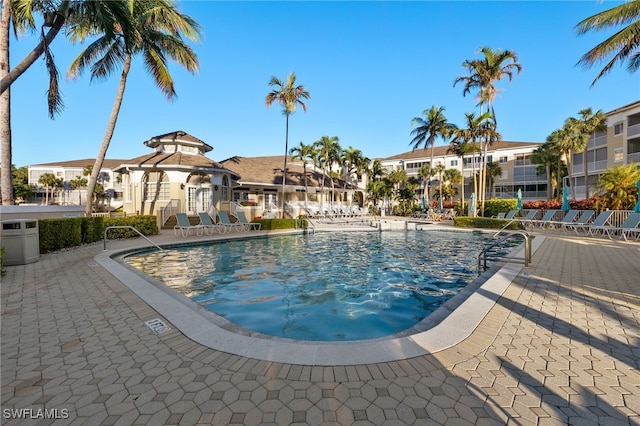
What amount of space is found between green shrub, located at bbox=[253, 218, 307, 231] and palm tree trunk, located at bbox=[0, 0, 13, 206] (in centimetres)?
1168

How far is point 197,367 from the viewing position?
3.04 metres

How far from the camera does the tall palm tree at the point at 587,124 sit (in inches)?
1297

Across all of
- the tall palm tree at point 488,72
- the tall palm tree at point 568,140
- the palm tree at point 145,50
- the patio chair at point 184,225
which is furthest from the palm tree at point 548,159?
the patio chair at point 184,225

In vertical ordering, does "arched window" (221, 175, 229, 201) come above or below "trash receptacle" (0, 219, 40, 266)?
above

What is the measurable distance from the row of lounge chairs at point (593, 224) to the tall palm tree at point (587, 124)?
61.9 ft

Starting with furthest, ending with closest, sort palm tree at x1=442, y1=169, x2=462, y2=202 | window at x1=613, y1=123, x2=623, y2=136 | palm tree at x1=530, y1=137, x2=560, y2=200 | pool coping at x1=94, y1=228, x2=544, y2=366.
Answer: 1. palm tree at x1=442, y1=169, x2=462, y2=202
2. palm tree at x1=530, y1=137, x2=560, y2=200
3. window at x1=613, y1=123, x2=623, y2=136
4. pool coping at x1=94, y1=228, x2=544, y2=366

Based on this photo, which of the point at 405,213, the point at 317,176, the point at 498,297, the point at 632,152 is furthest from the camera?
the point at 405,213

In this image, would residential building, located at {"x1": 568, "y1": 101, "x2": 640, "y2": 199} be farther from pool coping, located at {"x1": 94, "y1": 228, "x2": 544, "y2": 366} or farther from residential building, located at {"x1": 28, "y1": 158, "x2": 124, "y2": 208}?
residential building, located at {"x1": 28, "y1": 158, "x2": 124, "y2": 208}

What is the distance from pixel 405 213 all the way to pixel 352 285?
118 feet

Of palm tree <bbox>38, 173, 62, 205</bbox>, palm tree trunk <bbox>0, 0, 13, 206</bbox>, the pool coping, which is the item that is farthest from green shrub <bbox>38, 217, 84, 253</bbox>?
palm tree <bbox>38, 173, 62, 205</bbox>

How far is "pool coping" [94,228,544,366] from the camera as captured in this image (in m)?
3.20

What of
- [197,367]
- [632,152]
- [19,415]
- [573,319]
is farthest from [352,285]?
[632,152]

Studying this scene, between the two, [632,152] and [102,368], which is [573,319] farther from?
[632,152]

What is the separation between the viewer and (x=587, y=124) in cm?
3334
